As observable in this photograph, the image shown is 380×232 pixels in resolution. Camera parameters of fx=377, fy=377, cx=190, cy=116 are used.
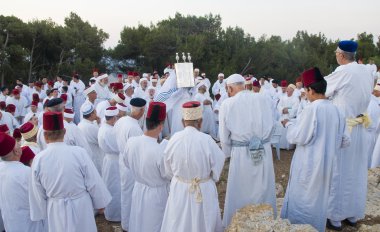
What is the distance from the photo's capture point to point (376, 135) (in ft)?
28.8

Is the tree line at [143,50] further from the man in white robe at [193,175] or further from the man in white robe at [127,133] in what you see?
the man in white robe at [193,175]

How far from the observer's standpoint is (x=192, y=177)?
13.7 feet

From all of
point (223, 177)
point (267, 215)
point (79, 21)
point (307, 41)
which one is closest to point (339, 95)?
point (267, 215)

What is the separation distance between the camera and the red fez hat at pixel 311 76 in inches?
178

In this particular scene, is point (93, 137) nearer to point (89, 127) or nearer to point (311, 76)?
point (89, 127)

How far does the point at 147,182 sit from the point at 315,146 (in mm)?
2129

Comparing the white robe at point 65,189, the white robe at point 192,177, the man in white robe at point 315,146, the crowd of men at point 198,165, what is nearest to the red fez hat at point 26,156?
the crowd of men at point 198,165

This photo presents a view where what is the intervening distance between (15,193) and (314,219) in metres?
3.53

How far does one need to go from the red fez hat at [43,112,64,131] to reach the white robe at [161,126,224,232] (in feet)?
3.92

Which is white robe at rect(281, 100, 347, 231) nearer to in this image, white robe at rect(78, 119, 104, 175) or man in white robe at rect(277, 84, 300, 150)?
white robe at rect(78, 119, 104, 175)

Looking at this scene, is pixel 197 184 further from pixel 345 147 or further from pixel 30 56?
pixel 30 56

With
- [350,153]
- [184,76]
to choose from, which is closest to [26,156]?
[184,76]

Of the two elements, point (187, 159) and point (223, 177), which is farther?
point (223, 177)

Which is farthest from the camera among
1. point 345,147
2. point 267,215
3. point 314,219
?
point 345,147
